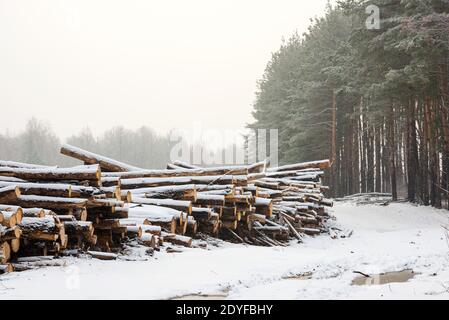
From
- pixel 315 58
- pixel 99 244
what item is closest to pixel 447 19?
pixel 99 244

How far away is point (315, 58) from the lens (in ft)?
109

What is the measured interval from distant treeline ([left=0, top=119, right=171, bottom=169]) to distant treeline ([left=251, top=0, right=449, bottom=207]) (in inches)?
Result: 2737

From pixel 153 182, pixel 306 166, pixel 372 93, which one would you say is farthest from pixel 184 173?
pixel 372 93

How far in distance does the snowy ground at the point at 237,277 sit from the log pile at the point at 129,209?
59 centimetres

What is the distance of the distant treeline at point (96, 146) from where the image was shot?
10125 cm

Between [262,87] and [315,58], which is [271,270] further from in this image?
[262,87]

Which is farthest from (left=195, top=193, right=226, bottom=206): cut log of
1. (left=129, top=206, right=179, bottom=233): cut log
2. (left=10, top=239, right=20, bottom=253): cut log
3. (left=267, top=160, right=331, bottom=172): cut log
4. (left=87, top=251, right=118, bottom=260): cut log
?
(left=267, top=160, right=331, bottom=172): cut log

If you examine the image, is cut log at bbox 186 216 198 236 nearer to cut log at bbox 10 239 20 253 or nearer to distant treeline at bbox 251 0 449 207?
cut log at bbox 10 239 20 253

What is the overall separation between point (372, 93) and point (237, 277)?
1799 centimetres

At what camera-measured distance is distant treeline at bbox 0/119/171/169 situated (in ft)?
332

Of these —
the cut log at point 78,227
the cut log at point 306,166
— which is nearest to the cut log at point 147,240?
the cut log at point 78,227

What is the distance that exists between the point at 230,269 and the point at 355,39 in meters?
Answer: 17.4

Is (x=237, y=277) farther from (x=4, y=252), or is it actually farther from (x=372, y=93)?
(x=372, y=93)

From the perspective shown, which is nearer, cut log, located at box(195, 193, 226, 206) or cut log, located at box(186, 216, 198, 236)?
cut log, located at box(186, 216, 198, 236)
